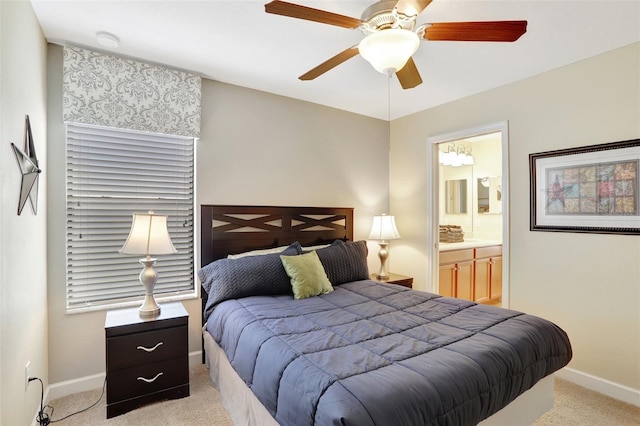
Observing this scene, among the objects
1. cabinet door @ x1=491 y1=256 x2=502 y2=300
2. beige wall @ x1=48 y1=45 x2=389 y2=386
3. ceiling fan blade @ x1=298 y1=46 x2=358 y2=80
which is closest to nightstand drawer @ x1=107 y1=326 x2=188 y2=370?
beige wall @ x1=48 y1=45 x2=389 y2=386

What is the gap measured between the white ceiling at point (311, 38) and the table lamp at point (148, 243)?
128 centimetres

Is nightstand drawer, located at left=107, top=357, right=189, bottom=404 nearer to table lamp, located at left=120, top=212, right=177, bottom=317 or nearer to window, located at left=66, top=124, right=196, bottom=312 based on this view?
table lamp, located at left=120, top=212, right=177, bottom=317

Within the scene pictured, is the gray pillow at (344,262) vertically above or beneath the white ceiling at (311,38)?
beneath

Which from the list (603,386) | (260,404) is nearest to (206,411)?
(260,404)

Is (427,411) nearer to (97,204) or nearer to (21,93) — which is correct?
(21,93)

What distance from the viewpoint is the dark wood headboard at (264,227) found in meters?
2.96

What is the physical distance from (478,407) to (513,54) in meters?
2.46

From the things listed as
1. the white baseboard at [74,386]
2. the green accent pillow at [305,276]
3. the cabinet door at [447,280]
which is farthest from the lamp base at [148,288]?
the cabinet door at [447,280]

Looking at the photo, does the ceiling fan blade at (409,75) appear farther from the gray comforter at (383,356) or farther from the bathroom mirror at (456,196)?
the bathroom mirror at (456,196)

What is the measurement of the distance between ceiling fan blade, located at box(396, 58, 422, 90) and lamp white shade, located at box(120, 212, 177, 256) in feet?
6.34

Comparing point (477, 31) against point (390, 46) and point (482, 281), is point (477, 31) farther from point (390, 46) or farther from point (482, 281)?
point (482, 281)

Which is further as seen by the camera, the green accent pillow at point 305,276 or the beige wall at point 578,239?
the green accent pillow at point 305,276

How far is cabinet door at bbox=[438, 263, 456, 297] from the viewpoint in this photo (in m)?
3.88

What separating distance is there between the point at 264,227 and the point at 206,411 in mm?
1612
